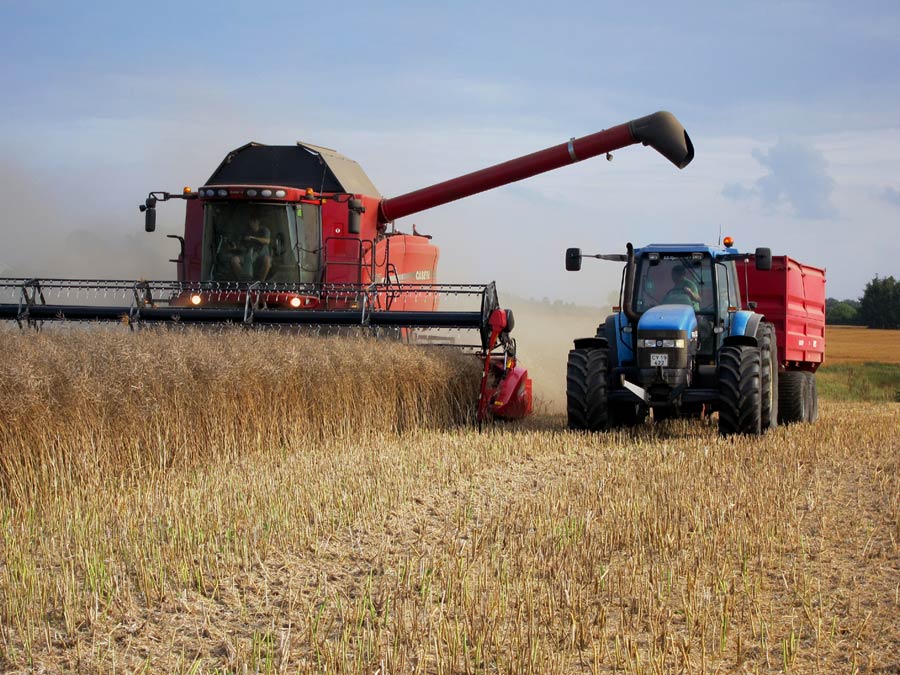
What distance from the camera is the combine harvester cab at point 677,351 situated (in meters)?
8.01

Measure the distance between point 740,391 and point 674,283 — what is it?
1.16 metres

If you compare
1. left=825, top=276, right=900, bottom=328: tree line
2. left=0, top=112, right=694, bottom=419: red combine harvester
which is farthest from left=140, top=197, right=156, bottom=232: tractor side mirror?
left=825, top=276, right=900, bottom=328: tree line

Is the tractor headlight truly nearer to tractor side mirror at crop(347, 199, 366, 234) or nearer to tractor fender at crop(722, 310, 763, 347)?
tractor fender at crop(722, 310, 763, 347)

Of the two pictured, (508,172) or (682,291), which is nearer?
(682,291)

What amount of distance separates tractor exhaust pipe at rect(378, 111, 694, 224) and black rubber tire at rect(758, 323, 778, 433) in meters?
3.01

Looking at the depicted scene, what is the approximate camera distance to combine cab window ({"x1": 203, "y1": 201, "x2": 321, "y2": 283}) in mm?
10648

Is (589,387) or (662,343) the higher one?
(662,343)

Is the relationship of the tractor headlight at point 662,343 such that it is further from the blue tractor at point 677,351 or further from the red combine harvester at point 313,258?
the red combine harvester at point 313,258

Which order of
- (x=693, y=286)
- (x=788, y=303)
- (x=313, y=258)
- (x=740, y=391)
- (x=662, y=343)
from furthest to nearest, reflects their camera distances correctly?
(x=313, y=258) → (x=788, y=303) → (x=693, y=286) → (x=662, y=343) → (x=740, y=391)

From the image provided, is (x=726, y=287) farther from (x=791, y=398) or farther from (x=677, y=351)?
(x=791, y=398)

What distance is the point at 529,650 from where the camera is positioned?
132 inches

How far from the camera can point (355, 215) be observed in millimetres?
10352

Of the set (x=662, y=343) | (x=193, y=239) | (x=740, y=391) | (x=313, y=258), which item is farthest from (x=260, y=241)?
(x=740, y=391)

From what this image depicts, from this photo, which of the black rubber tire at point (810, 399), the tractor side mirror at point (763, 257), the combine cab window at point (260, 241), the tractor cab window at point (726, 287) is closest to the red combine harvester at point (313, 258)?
the combine cab window at point (260, 241)
